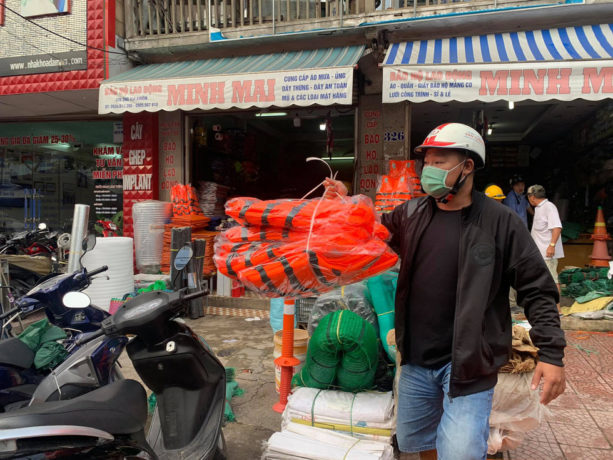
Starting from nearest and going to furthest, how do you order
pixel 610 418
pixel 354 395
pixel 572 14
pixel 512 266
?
pixel 512 266 → pixel 354 395 → pixel 610 418 → pixel 572 14

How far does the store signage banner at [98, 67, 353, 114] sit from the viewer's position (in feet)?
19.3

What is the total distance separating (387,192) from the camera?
21.3ft

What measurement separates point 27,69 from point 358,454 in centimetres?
901

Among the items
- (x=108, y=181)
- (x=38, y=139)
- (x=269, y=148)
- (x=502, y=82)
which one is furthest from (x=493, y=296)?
(x=38, y=139)

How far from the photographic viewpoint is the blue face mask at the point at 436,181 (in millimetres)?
1968

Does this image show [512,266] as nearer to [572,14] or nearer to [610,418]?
[610,418]

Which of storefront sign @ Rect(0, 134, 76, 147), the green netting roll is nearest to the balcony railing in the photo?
storefront sign @ Rect(0, 134, 76, 147)

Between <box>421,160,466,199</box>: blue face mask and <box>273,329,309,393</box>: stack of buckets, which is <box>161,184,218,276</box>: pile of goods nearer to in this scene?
<box>273,329,309,393</box>: stack of buckets

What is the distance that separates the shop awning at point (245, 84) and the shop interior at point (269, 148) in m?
1.22

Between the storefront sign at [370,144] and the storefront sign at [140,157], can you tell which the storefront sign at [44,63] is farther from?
the storefront sign at [370,144]

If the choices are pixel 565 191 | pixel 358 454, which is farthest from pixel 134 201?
pixel 565 191

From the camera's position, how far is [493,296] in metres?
1.87

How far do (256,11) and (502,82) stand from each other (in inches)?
192

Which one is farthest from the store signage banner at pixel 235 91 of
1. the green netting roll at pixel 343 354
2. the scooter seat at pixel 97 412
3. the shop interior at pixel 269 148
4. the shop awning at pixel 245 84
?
the scooter seat at pixel 97 412
